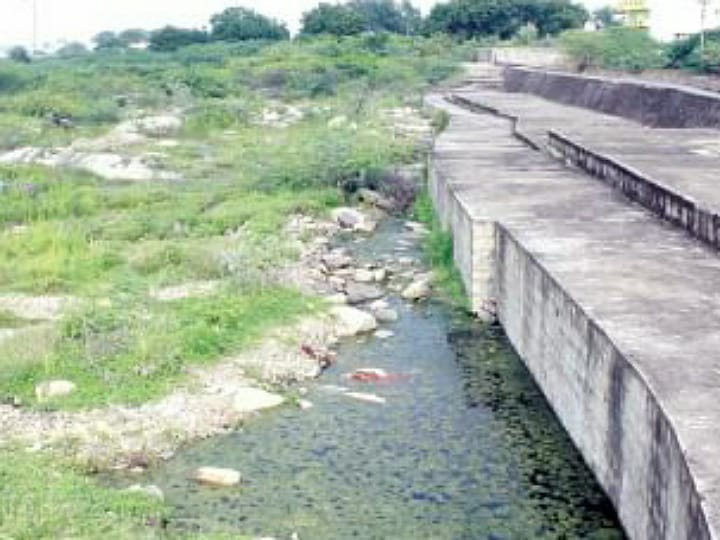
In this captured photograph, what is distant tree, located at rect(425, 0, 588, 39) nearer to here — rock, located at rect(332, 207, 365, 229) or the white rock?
rock, located at rect(332, 207, 365, 229)

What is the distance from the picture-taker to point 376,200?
21391mm

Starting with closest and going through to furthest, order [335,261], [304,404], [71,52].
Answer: [304,404]
[335,261]
[71,52]

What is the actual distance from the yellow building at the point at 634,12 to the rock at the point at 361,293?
48.3 metres

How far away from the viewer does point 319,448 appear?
9367mm

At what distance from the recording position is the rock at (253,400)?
33.3 feet

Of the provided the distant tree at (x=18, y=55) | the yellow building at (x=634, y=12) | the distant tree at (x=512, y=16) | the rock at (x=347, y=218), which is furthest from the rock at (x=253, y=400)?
the distant tree at (x=18, y=55)

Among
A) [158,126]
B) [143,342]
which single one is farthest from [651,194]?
[158,126]

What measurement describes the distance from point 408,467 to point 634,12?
5697 cm

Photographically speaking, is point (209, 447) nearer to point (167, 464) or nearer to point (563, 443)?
point (167, 464)

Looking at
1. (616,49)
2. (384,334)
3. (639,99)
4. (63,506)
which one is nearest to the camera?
(63,506)

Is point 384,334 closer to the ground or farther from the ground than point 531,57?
closer to the ground

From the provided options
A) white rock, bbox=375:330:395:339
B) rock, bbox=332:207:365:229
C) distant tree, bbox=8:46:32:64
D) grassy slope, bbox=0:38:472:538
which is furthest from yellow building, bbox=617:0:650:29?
white rock, bbox=375:330:395:339

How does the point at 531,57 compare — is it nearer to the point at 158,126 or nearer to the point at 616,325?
the point at 158,126

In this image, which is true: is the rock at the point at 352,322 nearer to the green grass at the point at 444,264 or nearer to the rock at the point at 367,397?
the green grass at the point at 444,264
